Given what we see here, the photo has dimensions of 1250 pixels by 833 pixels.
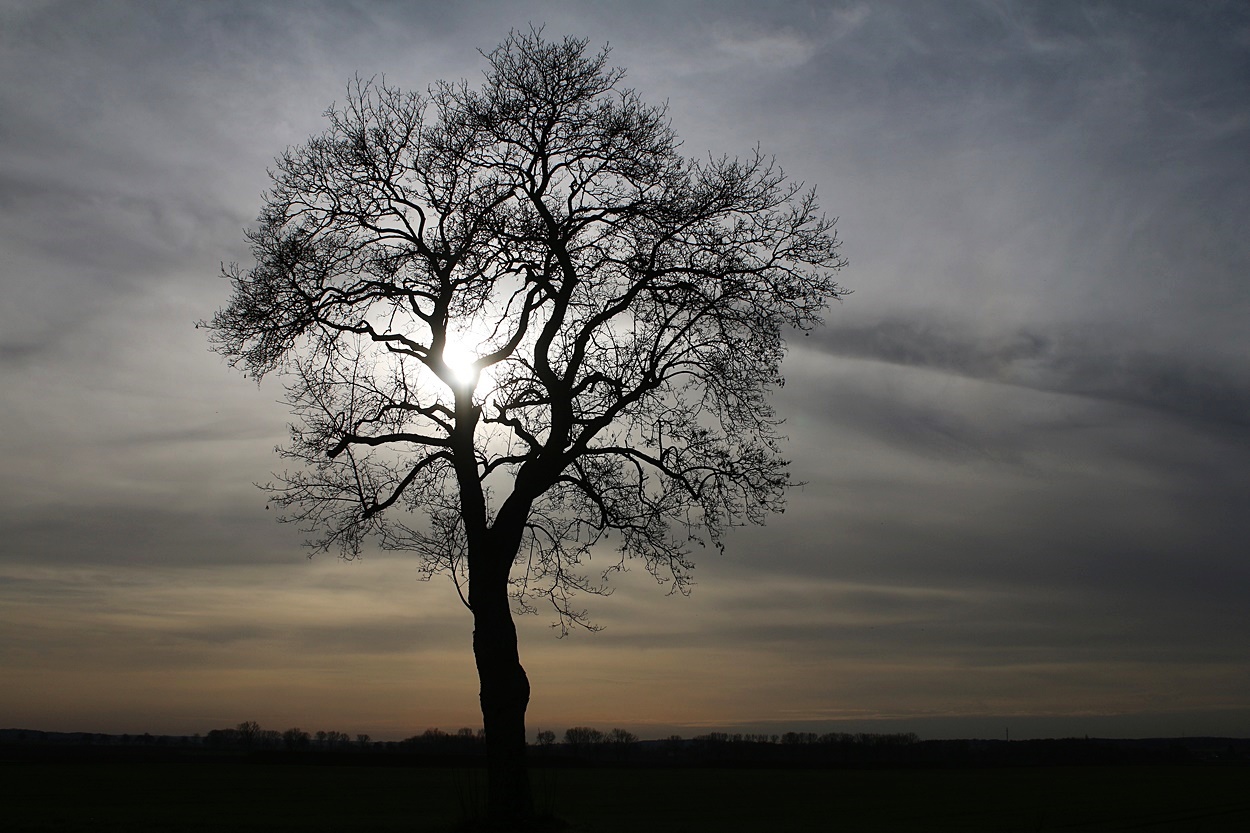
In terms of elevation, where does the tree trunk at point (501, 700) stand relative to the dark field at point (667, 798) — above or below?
above

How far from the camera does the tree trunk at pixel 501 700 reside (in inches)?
523

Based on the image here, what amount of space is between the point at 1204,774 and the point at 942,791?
34726 millimetres

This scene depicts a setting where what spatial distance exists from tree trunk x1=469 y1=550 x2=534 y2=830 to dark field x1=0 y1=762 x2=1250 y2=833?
7231 millimetres

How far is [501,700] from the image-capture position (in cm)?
1377

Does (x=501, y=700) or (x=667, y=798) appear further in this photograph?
(x=667, y=798)

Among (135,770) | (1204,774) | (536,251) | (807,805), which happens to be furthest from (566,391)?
(1204,774)

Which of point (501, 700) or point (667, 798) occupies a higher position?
point (501, 700)

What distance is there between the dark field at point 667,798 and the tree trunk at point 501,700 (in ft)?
23.7

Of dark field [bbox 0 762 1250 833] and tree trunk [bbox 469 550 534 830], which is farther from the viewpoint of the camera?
dark field [bbox 0 762 1250 833]

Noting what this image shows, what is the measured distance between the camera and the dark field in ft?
112

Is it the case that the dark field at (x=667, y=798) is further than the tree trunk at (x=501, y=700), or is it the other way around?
the dark field at (x=667, y=798)

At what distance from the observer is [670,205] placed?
1529 cm

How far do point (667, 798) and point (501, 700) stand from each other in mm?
43659

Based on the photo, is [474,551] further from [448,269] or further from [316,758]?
[316,758]
